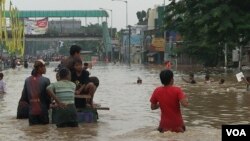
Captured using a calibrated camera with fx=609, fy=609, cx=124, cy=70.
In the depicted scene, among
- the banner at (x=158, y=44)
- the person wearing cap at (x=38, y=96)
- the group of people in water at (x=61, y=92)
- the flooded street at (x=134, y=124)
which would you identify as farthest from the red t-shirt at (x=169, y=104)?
the banner at (x=158, y=44)

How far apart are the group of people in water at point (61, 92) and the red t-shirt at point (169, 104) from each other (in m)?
2.62

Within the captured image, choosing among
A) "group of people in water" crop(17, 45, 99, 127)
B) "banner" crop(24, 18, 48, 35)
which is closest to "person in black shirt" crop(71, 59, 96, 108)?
"group of people in water" crop(17, 45, 99, 127)

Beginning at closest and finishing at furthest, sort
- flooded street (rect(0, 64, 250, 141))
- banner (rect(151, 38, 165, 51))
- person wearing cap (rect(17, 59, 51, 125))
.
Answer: flooded street (rect(0, 64, 250, 141)), person wearing cap (rect(17, 59, 51, 125)), banner (rect(151, 38, 165, 51))

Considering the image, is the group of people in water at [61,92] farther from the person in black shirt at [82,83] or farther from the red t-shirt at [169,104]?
the red t-shirt at [169,104]

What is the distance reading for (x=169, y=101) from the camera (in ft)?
34.8

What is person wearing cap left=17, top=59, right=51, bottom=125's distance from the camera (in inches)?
520

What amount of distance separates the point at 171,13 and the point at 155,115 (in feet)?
64.0

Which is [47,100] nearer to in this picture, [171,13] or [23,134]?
[23,134]

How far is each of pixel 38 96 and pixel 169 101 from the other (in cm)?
370

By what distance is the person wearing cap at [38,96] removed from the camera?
1320 cm

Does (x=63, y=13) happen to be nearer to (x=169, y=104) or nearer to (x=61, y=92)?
(x=61, y=92)

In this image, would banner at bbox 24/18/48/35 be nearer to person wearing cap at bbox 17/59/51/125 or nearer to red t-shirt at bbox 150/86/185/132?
person wearing cap at bbox 17/59/51/125

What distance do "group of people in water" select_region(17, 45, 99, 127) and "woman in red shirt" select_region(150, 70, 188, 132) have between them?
2627 mm

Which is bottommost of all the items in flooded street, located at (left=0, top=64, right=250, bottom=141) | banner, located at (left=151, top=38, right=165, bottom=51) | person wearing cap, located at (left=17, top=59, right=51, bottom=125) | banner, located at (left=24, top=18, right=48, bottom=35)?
flooded street, located at (left=0, top=64, right=250, bottom=141)
